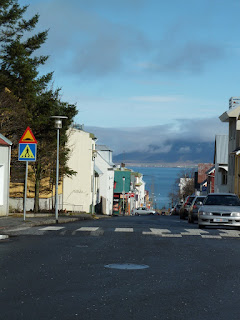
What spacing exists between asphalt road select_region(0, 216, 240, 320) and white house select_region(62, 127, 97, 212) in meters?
55.1

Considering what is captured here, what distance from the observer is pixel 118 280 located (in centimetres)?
927

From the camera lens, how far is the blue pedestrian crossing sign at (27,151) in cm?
2586

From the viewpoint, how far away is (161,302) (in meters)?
7.52

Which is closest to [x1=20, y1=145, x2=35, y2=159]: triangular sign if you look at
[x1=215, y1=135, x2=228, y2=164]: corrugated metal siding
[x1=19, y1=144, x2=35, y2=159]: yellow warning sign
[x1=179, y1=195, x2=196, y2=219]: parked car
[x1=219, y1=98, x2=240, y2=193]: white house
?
[x1=19, y1=144, x2=35, y2=159]: yellow warning sign

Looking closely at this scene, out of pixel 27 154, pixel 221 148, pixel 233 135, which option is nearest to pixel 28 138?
pixel 27 154

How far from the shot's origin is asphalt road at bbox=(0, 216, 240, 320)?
694 centimetres

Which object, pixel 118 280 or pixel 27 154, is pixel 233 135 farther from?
pixel 118 280

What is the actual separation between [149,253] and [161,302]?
5.98 meters

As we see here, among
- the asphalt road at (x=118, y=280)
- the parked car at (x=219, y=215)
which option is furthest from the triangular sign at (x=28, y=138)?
the asphalt road at (x=118, y=280)

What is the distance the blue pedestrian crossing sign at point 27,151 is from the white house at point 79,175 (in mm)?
44544

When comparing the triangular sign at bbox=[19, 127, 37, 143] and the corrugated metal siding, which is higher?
the corrugated metal siding

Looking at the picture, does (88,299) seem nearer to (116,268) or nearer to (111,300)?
(111,300)

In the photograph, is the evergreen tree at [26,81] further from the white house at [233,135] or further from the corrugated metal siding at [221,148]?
the corrugated metal siding at [221,148]

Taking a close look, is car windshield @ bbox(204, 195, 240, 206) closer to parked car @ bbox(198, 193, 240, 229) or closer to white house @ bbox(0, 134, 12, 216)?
parked car @ bbox(198, 193, 240, 229)
